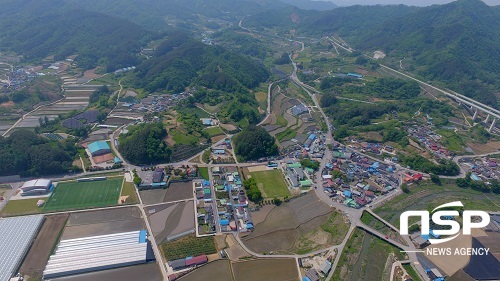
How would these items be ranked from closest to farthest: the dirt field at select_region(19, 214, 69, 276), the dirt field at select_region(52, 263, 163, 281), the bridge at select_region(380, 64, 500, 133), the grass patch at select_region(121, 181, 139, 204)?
the dirt field at select_region(52, 263, 163, 281) < the dirt field at select_region(19, 214, 69, 276) < the grass patch at select_region(121, 181, 139, 204) < the bridge at select_region(380, 64, 500, 133)

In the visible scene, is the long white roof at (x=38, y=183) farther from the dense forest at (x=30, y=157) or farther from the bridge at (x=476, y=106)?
the bridge at (x=476, y=106)

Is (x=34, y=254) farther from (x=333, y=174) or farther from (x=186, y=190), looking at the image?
(x=333, y=174)

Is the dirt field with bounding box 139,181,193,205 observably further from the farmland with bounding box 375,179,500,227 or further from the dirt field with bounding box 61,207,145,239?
the farmland with bounding box 375,179,500,227

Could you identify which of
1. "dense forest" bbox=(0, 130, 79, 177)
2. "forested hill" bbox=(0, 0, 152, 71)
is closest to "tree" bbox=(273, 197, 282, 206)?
"dense forest" bbox=(0, 130, 79, 177)

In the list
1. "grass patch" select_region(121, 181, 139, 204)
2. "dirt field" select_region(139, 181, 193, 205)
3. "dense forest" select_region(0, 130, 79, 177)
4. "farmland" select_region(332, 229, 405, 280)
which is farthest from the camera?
"dense forest" select_region(0, 130, 79, 177)

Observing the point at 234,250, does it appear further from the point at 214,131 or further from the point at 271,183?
the point at 214,131

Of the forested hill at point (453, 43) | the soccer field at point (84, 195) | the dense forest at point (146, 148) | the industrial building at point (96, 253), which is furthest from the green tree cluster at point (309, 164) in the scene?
the forested hill at point (453, 43)
